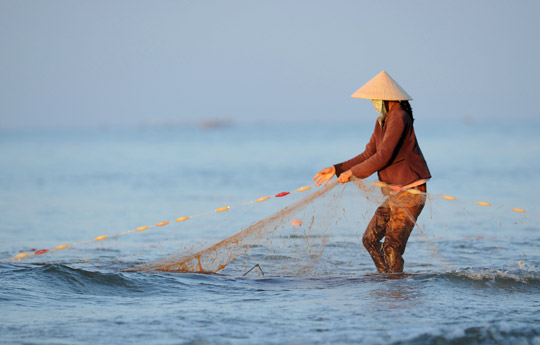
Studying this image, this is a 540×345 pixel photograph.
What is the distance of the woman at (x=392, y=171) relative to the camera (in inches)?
223

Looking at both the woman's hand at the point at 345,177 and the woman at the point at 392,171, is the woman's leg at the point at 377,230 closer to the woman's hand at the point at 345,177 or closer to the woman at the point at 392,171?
the woman at the point at 392,171

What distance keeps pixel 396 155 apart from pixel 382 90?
0.57 meters

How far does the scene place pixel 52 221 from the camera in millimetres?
11750

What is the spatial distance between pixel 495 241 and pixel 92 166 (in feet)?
68.4

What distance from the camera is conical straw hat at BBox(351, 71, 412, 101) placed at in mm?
5758

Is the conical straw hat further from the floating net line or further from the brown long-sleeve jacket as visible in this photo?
the floating net line

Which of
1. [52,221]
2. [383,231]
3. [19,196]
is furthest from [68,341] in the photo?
[19,196]

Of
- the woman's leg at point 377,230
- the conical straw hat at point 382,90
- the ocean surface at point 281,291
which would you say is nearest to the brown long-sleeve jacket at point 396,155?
the conical straw hat at point 382,90

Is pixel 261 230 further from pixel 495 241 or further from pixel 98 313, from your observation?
pixel 495 241

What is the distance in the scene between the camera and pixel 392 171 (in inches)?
229

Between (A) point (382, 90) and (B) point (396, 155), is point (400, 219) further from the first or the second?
(A) point (382, 90)

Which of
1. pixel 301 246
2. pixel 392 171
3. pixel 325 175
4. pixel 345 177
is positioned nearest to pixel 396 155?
pixel 392 171

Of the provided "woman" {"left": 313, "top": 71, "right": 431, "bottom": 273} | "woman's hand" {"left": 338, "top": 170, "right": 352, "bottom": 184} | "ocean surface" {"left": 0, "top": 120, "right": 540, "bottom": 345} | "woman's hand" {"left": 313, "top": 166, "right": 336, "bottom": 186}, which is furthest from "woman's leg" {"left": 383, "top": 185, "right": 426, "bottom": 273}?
"woman's hand" {"left": 313, "top": 166, "right": 336, "bottom": 186}

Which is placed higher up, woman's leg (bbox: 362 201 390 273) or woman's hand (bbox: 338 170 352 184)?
woman's hand (bbox: 338 170 352 184)
